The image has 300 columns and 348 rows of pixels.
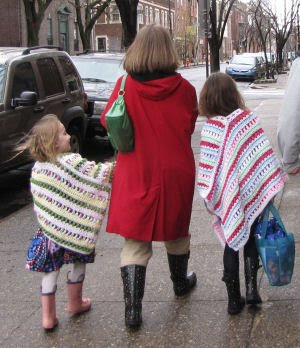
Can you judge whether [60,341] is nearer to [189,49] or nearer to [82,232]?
[82,232]

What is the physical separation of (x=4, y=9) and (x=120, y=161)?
38491 millimetres

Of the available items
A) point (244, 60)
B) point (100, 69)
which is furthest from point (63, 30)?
point (100, 69)

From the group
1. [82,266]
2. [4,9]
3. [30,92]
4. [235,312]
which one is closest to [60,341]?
[82,266]

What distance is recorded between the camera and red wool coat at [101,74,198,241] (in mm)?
3408

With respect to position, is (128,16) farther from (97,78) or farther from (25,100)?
(25,100)

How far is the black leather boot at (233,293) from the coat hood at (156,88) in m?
1.17

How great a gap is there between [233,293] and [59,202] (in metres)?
1.20

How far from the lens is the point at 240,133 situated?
11.5 ft

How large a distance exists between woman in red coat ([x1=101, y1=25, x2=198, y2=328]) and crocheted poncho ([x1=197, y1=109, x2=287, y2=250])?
0.44 feet

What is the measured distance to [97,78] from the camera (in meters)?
11.6

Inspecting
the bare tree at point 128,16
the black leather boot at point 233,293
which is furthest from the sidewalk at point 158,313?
the bare tree at point 128,16

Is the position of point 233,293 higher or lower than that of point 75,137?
lower

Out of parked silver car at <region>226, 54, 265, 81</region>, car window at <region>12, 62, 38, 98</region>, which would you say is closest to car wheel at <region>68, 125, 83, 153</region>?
car window at <region>12, 62, 38, 98</region>

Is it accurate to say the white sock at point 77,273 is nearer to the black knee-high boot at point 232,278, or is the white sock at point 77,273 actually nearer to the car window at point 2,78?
the black knee-high boot at point 232,278
